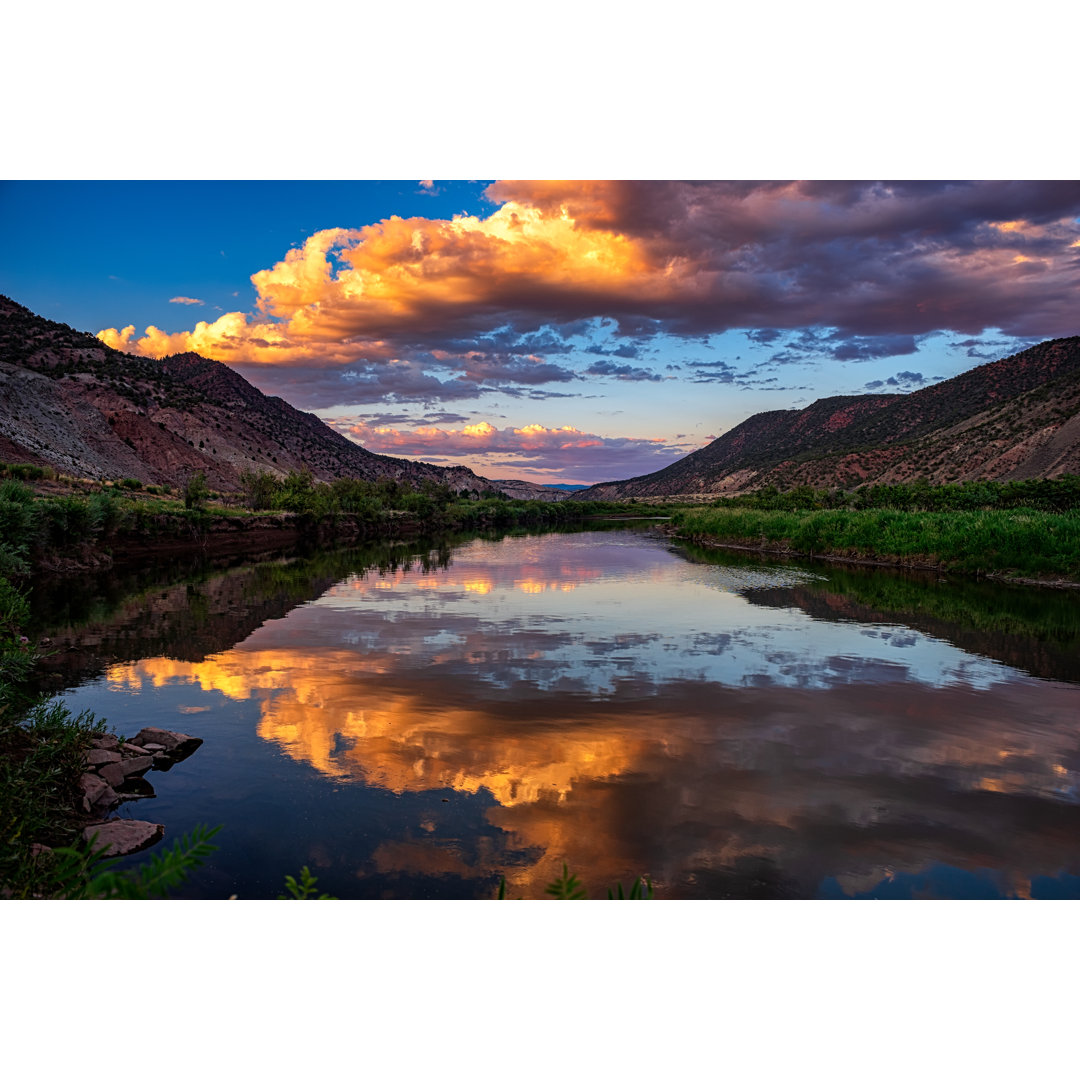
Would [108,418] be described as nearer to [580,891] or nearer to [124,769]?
[124,769]

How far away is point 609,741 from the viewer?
8367mm

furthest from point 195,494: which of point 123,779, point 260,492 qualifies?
point 123,779

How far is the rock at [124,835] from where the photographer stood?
19.0 feet

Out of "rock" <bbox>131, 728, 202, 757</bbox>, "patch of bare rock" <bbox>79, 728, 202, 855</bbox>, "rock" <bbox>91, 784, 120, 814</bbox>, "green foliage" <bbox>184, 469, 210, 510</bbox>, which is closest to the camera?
"patch of bare rock" <bbox>79, 728, 202, 855</bbox>

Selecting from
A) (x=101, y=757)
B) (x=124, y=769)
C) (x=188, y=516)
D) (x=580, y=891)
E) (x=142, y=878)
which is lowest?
(x=580, y=891)

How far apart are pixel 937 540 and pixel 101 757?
27172 millimetres

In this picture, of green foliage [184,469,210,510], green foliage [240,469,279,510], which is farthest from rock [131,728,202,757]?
green foliage [240,469,279,510]

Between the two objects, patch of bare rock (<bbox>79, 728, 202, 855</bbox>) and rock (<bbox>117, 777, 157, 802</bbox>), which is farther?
rock (<bbox>117, 777, 157, 802</bbox>)

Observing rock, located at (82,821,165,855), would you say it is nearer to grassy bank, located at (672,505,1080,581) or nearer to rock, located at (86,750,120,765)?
rock, located at (86,750,120,765)

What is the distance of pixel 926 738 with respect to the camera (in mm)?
8758

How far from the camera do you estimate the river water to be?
575 centimetres

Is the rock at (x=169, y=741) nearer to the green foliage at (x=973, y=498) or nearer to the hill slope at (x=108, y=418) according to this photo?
the green foliage at (x=973, y=498)

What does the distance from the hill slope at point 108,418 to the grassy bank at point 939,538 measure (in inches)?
1689

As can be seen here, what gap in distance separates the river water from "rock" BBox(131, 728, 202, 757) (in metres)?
0.22
